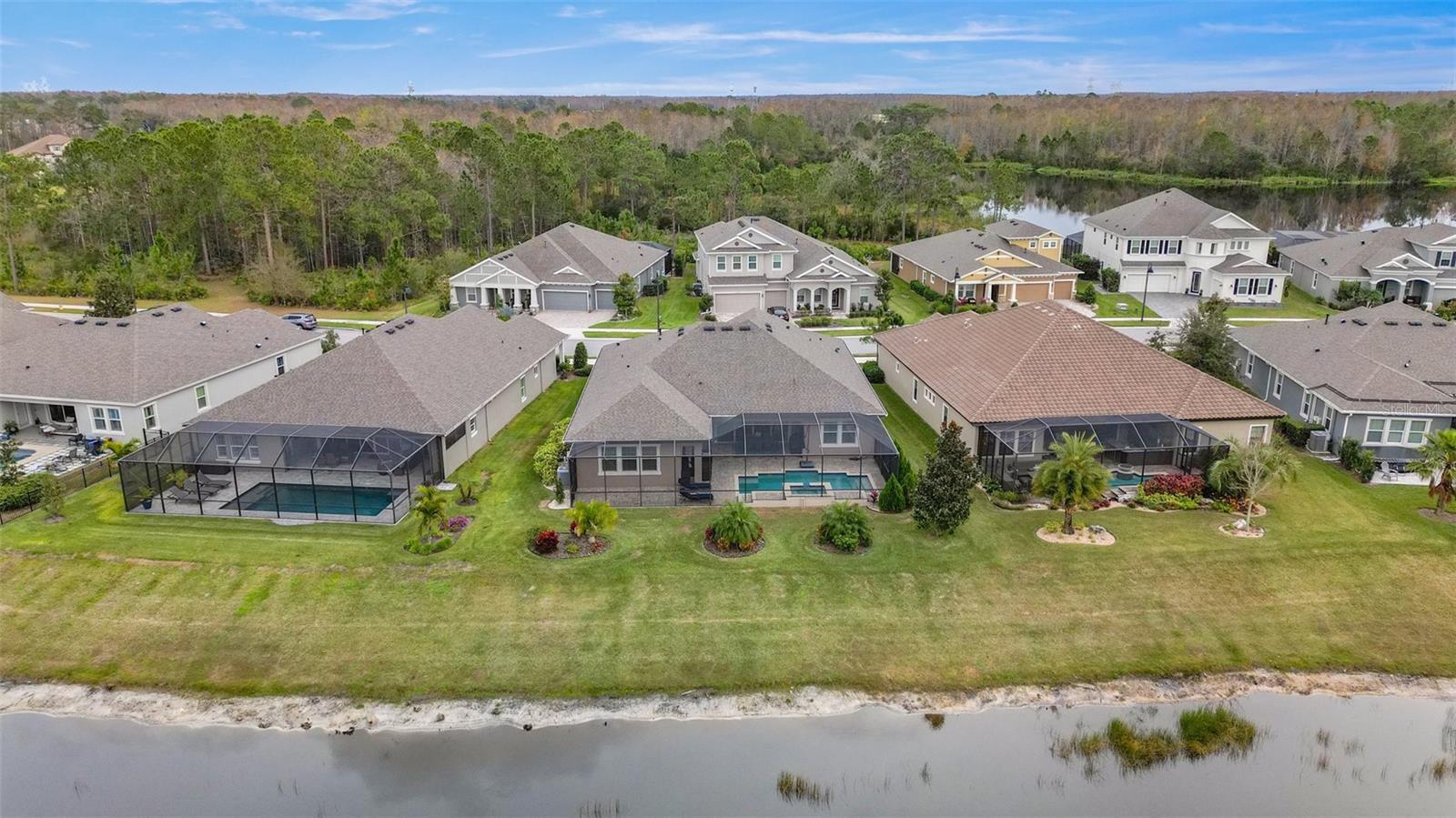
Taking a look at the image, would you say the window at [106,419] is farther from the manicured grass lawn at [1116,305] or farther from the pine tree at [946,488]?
the manicured grass lawn at [1116,305]

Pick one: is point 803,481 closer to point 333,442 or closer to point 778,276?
point 333,442

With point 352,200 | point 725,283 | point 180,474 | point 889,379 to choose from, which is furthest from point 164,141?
point 889,379

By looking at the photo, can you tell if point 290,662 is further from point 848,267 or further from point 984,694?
point 848,267

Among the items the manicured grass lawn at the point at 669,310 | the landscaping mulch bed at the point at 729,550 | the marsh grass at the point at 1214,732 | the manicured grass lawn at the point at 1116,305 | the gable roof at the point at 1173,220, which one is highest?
the gable roof at the point at 1173,220

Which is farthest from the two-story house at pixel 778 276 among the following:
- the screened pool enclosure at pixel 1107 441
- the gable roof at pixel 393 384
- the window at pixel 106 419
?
the window at pixel 106 419

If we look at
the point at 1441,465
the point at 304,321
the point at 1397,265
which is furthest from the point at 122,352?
the point at 1397,265
